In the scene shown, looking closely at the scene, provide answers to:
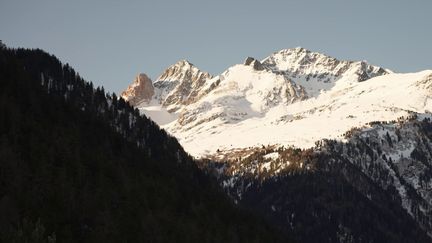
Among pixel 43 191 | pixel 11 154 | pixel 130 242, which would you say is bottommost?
pixel 130 242

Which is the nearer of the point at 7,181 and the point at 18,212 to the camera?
the point at 18,212

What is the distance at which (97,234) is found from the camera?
167m

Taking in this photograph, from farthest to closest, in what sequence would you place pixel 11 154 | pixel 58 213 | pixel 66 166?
pixel 66 166, pixel 11 154, pixel 58 213

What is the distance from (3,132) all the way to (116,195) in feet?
119

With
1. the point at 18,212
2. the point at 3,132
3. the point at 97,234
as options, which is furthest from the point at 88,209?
the point at 3,132

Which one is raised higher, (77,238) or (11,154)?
(11,154)

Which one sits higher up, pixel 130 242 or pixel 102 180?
pixel 102 180

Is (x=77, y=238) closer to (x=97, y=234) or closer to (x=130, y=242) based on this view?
(x=97, y=234)

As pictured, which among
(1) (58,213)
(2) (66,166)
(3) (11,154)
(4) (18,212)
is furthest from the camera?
(2) (66,166)

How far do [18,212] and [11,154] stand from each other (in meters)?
27.9

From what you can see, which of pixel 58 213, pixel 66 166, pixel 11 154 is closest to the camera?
pixel 58 213

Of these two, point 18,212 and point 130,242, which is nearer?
point 18,212

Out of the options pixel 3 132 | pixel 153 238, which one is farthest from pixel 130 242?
pixel 3 132

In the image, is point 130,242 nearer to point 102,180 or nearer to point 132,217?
point 132,217
